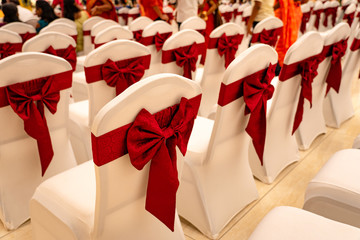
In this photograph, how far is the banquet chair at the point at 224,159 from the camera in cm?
158

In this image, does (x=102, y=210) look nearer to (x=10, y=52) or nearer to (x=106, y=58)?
(x=106, y=58)

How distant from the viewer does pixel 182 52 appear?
2.67 m

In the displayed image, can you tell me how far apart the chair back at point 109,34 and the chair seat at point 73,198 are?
1.54m

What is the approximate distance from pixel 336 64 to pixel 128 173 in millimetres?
2048

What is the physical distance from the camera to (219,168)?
5.97 ft

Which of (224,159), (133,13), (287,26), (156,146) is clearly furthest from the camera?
(133,13)

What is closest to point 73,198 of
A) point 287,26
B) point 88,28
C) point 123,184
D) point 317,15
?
point 123,184

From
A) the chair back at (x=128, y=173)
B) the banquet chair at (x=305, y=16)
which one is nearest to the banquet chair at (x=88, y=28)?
the chair back at (x=128, y=173)

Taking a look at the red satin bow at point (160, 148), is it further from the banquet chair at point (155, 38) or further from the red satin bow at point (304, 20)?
the red satin bow at point (304, 20)

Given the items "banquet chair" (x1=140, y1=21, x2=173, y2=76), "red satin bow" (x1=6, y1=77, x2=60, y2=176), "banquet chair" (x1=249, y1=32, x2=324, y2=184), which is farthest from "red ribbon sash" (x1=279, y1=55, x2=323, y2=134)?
"banquet chair" (x1=140, y1=21, x2=173, y2=76)

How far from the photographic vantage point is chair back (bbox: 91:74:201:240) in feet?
3.20

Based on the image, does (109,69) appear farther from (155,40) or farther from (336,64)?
(336,64)

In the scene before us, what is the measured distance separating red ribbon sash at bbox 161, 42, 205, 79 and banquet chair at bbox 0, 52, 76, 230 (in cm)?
95

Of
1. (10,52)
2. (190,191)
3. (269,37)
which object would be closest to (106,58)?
(190,191)
